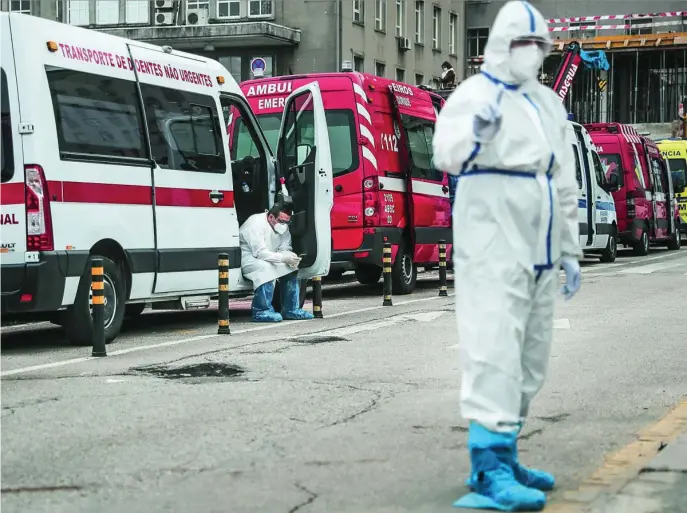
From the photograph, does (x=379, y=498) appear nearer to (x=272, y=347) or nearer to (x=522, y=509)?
(x=522, y=509)

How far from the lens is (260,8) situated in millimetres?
46969

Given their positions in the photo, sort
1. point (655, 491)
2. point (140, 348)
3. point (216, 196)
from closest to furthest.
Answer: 1. point (655, 491)
2. point (140, 348)
3. point (216, 196)

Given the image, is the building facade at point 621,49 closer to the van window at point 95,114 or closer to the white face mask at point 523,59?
the van window at point 95,114

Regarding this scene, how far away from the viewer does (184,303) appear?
13023 millimetres

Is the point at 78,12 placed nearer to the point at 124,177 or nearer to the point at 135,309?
the point at 135,309

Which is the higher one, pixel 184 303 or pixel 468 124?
pixel 468 124

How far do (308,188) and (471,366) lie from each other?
967 centimetres

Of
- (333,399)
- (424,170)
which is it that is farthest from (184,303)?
(424,170)

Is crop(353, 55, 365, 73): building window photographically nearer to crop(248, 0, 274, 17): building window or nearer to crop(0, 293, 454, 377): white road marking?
crop(248, 0, 274, 17): building window

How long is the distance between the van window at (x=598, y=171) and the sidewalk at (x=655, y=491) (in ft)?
72.9

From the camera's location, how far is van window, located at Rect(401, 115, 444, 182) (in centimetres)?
1898

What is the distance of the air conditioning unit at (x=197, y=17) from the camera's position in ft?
148

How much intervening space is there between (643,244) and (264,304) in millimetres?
19891

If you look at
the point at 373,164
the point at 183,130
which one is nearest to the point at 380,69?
the point at 373,164
